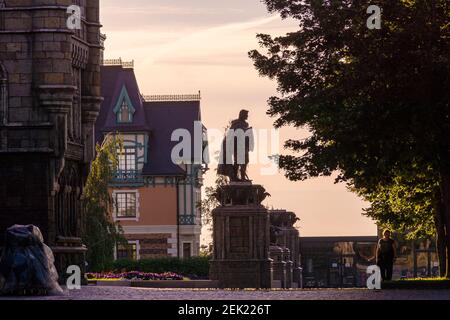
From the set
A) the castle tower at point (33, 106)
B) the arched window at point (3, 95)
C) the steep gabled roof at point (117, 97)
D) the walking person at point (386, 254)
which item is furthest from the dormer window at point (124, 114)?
the walking person at point (386, 254)

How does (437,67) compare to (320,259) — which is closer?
(437,67)

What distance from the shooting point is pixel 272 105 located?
48062mm

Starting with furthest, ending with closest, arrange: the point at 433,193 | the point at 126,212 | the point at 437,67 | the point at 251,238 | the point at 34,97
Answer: the point at 126,212, the point at 251,238, the point at 433,193, the point at 34,97, the point at 437,67

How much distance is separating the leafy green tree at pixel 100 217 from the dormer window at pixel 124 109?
82.3ft

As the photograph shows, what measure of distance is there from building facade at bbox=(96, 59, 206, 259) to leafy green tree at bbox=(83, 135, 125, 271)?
80.1ft

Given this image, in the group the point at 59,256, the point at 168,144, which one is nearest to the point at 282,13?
the point at 59,256

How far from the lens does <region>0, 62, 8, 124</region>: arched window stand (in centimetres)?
Answer: 4828

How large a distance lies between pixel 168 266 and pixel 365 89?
124 ft

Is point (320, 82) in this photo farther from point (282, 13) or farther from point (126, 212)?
point (126, 212)

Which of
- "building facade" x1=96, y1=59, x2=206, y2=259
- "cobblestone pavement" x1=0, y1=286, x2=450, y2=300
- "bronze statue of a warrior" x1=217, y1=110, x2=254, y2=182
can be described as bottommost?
"cobblestone pavement" x1=0, y1=286, x2=450, y2=300

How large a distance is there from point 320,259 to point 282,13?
62309 mm

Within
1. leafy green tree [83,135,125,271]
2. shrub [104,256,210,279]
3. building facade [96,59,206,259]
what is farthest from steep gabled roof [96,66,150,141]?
shrub [104,256,210,279]

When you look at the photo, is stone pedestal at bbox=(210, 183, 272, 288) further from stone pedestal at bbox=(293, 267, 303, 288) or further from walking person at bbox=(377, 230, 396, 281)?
stone pedestal at bbox=(293, 267, 303, 288)
